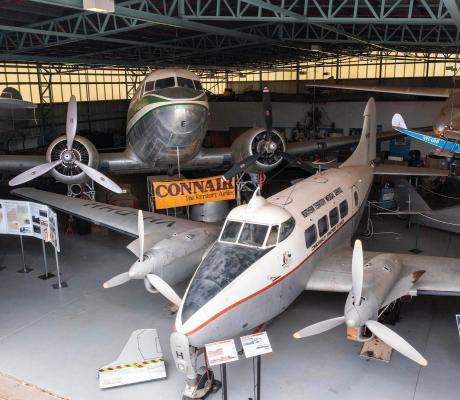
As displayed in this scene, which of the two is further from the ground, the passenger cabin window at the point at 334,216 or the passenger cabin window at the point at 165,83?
the passenger cabin window at the point at 165,83

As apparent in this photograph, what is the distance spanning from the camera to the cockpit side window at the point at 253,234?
8.80 m

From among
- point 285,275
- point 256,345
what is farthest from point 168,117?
point 256,345

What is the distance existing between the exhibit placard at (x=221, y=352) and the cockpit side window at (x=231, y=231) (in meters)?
2.31

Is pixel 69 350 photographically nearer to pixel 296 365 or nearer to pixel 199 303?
pixel 199 303

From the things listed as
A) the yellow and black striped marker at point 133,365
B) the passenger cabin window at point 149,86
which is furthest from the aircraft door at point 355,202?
the passenger cabin window at point 149,86

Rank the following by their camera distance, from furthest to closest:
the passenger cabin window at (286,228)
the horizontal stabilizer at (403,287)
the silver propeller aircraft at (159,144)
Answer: the silver propeller aircraft at (159,144) → the passenger cabin window at (286,228) → the horizontal stabilizer at (403,287)

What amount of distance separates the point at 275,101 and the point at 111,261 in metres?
24.1

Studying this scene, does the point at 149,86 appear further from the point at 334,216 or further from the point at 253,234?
the point at 253,234

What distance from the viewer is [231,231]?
359 inches

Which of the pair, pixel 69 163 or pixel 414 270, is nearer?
pixel 414 270

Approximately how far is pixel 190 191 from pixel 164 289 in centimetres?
600

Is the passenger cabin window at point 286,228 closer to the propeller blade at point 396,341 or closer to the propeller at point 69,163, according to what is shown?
the propeller blade at point 396,341

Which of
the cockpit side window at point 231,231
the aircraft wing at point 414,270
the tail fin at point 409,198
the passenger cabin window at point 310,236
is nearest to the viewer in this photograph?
the cockpit side window at point 231,231

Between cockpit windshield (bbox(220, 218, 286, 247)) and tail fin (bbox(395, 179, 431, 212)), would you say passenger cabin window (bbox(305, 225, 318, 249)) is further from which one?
tail fin (bbox(395, 179, 431, 212))
